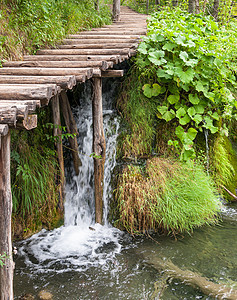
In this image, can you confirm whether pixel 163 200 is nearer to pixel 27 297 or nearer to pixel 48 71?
pixel 27 297

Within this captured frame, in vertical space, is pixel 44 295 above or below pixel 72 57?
below

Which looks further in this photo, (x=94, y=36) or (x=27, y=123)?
(x=94, y=36)

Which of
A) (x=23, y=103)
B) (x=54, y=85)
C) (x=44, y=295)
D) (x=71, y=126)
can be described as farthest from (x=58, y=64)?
(x=44, y=295)

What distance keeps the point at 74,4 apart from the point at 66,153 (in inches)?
147

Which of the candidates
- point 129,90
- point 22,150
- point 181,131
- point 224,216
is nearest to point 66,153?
point 22,150

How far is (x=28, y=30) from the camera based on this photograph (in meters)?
5.40

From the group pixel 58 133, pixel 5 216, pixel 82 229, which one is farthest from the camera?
pixel 82 229

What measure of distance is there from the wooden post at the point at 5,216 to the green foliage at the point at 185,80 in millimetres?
3522

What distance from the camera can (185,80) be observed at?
5.64 m

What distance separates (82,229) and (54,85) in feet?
9.10

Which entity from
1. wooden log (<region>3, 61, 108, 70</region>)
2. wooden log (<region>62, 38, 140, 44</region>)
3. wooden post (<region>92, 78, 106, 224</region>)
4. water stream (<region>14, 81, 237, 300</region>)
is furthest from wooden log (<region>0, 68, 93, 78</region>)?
wooden log (<region>62, 38, 140, 44</region>)

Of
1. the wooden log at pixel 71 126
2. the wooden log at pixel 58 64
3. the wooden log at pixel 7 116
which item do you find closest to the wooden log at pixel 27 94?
the wooden log at pixel 7 116

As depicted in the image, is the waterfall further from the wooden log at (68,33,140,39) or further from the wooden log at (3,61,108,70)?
the wooden log at (3,61,108,70)

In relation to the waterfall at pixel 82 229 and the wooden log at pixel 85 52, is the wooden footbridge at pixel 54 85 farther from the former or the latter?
the waterfall at pixel 82 229
